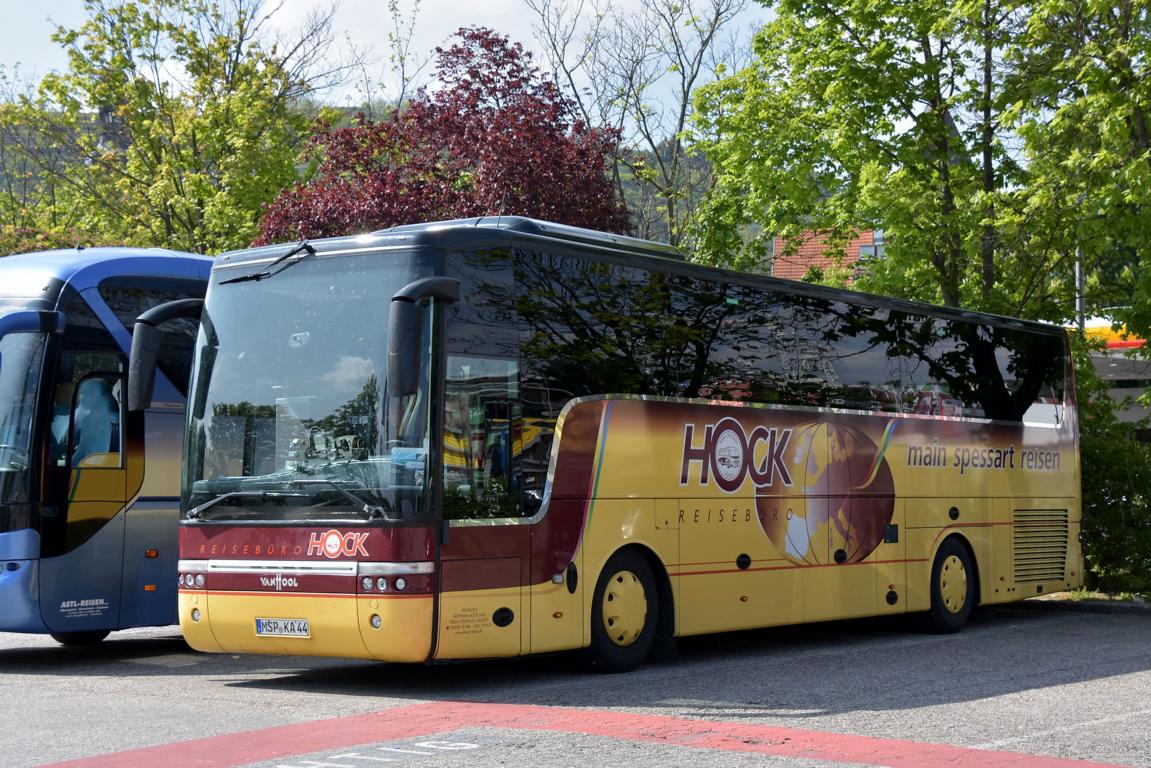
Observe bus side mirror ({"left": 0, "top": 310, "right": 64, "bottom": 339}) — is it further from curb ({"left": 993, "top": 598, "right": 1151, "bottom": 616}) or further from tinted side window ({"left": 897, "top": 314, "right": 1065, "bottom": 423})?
curb ({"left": 993, "top": 598, "right": 1151, "bottom": 616})

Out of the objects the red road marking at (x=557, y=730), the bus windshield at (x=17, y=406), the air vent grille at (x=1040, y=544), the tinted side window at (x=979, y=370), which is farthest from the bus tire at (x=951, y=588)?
the bus windshield at (x=17, y=406)

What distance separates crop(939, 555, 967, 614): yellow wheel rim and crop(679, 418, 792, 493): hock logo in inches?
127

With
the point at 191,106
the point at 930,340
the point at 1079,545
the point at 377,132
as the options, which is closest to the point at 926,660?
the point at 930,340

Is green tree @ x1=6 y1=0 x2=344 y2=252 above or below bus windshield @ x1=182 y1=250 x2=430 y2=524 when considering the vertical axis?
above

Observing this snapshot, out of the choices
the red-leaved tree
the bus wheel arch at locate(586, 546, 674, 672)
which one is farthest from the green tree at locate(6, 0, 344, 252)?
the bus wheel arch at locate(586, 546, 674, 672)

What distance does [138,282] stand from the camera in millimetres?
14180

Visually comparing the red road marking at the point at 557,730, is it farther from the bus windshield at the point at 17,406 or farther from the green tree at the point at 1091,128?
the green tree at the point at 1091,128

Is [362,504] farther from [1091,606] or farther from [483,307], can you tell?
[1091,606]

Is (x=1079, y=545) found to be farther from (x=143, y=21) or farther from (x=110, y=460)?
(x=143, y=21)

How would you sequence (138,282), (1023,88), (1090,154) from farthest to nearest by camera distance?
(1023,88)
(1090,154)
(138,282)

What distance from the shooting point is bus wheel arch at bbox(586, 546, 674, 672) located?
39.2ft

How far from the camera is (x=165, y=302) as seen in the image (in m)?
14.1

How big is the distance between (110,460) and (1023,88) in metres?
13.1

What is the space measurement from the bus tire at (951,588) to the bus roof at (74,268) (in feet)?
27.5
